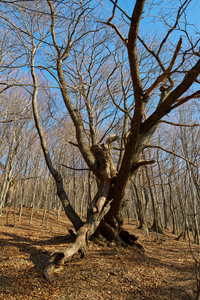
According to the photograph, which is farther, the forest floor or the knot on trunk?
the knot on trunk

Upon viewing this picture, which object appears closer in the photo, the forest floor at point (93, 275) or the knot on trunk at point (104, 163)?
the forest floor at point (93, 275)

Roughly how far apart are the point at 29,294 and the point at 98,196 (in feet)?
6.97

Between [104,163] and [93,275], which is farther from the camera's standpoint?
[104,163]

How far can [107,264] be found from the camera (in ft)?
11.8

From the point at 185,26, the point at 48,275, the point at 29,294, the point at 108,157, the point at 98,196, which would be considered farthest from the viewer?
the point at 108,157

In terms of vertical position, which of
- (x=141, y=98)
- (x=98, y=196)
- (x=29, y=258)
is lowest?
(x=29, y=258)

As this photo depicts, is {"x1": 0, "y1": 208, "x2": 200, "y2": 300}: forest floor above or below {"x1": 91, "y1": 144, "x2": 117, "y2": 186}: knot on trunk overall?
below

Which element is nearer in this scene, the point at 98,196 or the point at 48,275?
the point at 48,275

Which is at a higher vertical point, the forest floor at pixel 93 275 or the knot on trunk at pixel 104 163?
the knot on trunk at pixel 104 163

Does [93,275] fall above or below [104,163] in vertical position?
below

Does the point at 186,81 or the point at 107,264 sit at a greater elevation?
the point at 186,81

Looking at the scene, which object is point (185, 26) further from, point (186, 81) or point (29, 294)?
point (29, 294)

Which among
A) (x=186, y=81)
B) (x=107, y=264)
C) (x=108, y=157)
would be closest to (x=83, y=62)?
(x=108, y=157)

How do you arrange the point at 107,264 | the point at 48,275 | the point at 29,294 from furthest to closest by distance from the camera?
1. the point at 107,264
2. the point at 48,275
3. the point at 29,294
